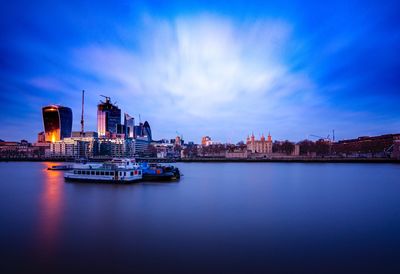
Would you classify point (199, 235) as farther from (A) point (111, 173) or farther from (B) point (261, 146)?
(B) point (261, 146)

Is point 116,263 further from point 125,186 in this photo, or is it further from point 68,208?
point 125,186

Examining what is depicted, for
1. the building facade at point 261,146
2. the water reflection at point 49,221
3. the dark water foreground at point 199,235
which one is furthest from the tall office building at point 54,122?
the dark water foreground at point 199,235

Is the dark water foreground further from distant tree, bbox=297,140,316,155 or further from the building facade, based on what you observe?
the building facade

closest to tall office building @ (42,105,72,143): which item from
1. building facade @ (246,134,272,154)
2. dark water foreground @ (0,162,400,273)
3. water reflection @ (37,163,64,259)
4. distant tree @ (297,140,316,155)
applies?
building facade @ (246,134,272,154)

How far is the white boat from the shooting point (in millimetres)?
29147

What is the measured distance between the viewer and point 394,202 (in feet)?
65.6

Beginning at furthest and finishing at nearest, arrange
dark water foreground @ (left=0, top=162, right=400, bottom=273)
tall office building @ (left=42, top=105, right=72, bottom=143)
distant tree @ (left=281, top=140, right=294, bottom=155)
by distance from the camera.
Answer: tall office building @ (left=42, top=105, right=72, bottom=143), distant tree @ (left=281, top=140, right=294, bottom=155), dark water foreground @ (left=0, top=162, right=400, bottom=273)

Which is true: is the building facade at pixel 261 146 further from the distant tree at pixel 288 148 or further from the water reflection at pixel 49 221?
the water reflection at pixel 49 221

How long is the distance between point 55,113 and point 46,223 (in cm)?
17879

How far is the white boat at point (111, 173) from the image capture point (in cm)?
2915

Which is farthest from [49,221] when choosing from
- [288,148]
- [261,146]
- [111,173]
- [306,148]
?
[261,146]

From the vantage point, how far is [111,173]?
96.9 feet

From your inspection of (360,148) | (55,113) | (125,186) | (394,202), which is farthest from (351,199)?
(55,113)

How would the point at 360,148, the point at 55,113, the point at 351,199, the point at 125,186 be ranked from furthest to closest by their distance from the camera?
the point at 55,113 → the point at 360,148 → the point at 125,186 → the point at 351,199
